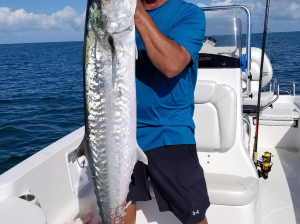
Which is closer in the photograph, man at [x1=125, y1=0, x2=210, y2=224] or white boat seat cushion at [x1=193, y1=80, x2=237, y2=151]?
man at [x1=125, y1=0, x2=210, y2=224]

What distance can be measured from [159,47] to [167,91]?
0.41 metres

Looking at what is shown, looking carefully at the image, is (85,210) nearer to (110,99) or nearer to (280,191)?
(110,99)

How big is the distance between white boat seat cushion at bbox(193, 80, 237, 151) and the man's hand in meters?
1.47

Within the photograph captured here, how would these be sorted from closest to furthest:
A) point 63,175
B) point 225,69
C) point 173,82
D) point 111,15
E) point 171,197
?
point 111,15, point 173,82, point 171,197, point 63,175, point 225,69

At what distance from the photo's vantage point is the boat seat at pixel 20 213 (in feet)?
6.00

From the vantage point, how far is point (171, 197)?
2072mm

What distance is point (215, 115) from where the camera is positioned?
3.18m

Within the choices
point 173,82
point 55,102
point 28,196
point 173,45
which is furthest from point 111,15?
point 55,102

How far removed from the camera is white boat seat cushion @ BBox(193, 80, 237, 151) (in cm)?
312

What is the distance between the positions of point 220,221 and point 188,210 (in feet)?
2.44

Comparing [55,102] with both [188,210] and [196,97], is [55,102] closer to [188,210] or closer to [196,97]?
[196,97]

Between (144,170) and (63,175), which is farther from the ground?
(144,170)

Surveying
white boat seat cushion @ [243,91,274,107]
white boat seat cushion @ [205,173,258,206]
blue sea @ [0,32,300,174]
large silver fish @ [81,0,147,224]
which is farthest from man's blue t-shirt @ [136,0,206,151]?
blue sea @ [0,32,300,174]

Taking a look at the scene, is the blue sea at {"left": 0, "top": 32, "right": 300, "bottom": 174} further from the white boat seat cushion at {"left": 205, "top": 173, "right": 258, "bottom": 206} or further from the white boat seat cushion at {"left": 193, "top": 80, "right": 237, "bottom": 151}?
the white boat seat cushion at {"left": 205, "top": 173, "right": 258, "bottom": 206}
